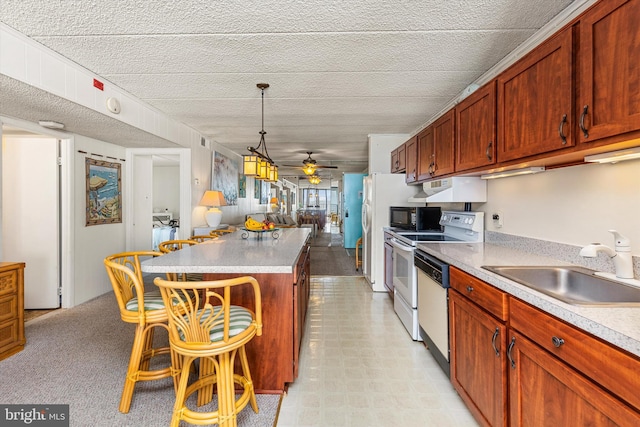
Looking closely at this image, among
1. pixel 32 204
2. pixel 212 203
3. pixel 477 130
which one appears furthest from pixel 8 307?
pixel 477 130

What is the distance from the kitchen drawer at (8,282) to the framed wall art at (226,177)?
3273mm

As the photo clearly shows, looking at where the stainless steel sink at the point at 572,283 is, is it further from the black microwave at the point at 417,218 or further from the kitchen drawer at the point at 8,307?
the kitchen drawer at the point at 8,307

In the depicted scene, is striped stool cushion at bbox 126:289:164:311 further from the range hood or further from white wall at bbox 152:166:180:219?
white wall at bbox 152:166:180:219

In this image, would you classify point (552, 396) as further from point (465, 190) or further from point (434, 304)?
point (465, 190)

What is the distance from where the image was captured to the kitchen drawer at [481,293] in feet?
4.59

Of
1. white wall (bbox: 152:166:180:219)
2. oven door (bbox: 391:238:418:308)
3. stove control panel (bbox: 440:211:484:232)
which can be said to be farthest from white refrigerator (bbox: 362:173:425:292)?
white wall (bbox: 152:166:180:219)

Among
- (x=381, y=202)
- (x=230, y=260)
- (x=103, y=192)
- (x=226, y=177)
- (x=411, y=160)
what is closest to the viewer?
(x=230, y=260)

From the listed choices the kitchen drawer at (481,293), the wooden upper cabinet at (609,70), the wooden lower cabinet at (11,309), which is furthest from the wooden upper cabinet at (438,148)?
the wooden lower cabinet at (11,309)

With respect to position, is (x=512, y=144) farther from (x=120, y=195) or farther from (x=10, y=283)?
(x=120, y=195)

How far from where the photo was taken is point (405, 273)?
2.94m

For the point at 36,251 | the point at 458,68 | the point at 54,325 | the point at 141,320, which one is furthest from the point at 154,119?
the point at 458,68

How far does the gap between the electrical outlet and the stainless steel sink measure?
2.95 feet

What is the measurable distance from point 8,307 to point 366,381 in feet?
9.33

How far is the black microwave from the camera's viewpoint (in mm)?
3625
